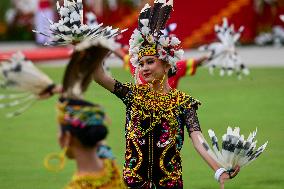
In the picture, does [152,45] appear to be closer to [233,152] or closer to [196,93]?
[233,152]

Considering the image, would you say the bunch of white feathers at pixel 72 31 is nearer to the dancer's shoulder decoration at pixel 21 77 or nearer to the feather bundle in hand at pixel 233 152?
the feather bundle in hand at pixel 233 152

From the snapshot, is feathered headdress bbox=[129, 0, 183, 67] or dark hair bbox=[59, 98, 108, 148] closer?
dark hair bbox=[59, 98, 108, 148]

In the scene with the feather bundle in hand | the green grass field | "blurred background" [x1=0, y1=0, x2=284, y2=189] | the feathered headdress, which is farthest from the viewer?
"blurred background" [x1=0, y1=0, x2=284, y2=189]

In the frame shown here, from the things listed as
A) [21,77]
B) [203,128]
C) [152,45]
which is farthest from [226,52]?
[21,77]

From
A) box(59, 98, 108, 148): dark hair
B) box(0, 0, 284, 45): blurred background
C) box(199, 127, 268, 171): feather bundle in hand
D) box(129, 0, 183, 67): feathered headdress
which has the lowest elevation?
box(59, 98, 108, 148): dark hair

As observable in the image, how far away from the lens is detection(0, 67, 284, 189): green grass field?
33.9 ft

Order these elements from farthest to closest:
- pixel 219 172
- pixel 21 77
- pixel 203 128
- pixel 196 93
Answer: pixel 196 93 < pixel 203 128 < pixel 219 172 < pixel 21 77

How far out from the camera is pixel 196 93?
17.1 metres

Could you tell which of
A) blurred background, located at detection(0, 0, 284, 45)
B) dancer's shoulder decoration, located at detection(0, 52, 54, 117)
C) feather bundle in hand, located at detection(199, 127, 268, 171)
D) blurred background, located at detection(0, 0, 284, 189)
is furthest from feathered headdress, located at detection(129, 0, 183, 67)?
blurred background, located at detection(0, 0, 284, 45)

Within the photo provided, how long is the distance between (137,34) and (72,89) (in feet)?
5.48

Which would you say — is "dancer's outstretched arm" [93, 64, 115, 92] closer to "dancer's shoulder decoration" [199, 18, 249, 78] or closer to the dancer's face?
the dancer's face

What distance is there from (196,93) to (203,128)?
3794 mm

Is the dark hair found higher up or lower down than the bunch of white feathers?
lower down

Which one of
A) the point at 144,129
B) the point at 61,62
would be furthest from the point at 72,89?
the point at 61,62
